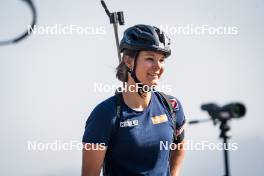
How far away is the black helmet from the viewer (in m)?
6.15

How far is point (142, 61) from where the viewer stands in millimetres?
5953

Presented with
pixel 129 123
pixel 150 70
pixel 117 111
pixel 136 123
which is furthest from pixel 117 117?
pixel 150 70

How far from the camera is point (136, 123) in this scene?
5.67 metres

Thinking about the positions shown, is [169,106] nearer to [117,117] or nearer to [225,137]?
[117,117]

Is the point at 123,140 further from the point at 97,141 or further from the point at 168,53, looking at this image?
the point at 168,53

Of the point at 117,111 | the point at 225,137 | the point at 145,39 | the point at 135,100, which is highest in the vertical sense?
the point at 145,39

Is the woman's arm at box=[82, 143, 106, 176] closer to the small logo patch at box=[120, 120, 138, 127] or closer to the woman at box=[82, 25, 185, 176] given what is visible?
the woman at box=[82, 25, 185, 176]

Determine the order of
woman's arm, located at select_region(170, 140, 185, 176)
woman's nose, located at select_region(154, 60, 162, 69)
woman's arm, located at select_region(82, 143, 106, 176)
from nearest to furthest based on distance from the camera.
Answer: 1. woman's arm, located at select_region(82, 143, 106, 176)
2. woman's nose, located at select_region(154, 60, 162, 69)
3. woman's arm, located at select_region(170, 140, 185, 176)

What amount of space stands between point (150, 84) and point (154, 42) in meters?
0.66

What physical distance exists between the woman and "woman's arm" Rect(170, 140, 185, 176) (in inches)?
14.1

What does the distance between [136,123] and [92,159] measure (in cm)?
70

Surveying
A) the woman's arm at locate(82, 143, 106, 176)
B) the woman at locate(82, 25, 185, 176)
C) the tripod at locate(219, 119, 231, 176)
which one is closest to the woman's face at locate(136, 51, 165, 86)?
the woman at locate(82, 25, 185, 176)

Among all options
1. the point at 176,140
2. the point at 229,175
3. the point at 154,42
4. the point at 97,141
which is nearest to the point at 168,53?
the point at 154,42

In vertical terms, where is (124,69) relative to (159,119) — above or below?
above
